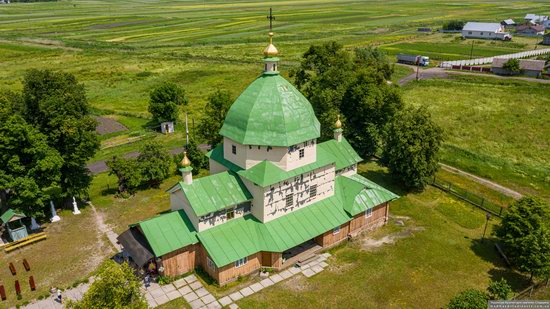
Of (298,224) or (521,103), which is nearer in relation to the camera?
(298,224)

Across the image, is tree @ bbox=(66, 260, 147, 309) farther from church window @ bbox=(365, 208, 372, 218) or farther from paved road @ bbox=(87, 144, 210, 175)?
paved road @ bbox=(87, 144, 210, 175)

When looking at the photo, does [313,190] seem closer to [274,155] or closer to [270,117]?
[274,155]

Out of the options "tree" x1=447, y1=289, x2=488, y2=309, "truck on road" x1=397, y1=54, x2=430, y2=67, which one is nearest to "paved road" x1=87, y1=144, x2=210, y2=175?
"tree" x1=447, y1=289, x2=488, y2=309

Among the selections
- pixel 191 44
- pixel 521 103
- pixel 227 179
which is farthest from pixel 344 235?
pixel 191 44

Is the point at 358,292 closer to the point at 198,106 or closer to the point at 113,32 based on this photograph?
the point at 198,106

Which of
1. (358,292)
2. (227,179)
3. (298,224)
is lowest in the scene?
(358,292)
